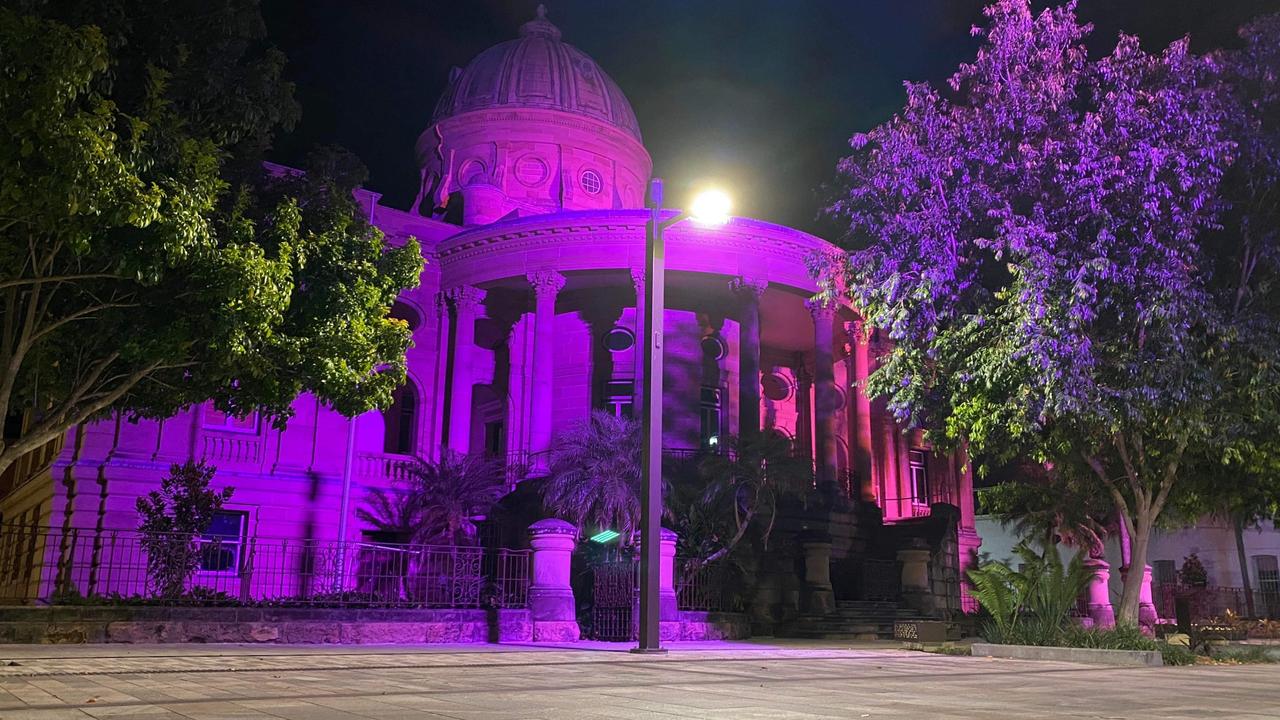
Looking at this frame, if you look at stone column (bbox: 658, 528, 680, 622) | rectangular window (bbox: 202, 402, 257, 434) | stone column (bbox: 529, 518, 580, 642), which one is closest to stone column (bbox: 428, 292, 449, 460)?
rectangular window (bbox: 202, 402, 257, 434)

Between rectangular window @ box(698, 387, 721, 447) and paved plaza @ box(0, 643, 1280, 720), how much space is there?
1900 cm

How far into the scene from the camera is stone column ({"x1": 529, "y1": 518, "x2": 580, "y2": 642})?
1780 cm

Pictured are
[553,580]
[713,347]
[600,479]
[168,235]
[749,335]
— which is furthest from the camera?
[713,347]

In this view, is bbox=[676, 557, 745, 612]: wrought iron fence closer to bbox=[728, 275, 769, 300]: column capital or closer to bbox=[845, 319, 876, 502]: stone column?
bbox=[728, 275, 769, 300]: column capital

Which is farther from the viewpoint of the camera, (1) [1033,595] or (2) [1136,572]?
(2) [1136,572]

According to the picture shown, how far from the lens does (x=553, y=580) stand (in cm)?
1803

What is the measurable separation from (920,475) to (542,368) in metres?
19.6

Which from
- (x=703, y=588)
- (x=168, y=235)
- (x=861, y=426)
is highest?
(x=861, y=426)

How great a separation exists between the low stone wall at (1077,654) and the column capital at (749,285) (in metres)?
15.4

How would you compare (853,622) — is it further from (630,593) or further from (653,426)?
(653,426)

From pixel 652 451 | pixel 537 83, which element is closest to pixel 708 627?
pixel 652 451

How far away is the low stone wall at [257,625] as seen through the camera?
1394cm

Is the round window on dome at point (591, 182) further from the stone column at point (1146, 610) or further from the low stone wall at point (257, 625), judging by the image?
the low stone wall at point (257, 625)

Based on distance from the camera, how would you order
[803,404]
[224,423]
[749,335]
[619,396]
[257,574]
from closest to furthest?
[257,574] → [224,423] → [749,335] → [619,396] → [803,404]
